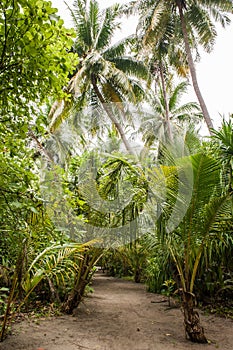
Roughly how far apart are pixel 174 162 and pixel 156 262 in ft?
13.4

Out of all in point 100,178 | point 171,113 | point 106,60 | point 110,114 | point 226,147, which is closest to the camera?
point 226,147

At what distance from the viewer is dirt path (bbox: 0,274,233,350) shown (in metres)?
3.36

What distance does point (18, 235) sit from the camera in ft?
7.88

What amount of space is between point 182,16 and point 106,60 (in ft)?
11.2

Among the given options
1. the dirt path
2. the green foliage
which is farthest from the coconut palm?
the green foliage

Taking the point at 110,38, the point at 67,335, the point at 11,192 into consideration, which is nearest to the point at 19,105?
the point at 11,192

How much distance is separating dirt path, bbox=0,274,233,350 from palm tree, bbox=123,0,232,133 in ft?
33.4

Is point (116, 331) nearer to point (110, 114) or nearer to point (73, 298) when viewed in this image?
point (73, 298)

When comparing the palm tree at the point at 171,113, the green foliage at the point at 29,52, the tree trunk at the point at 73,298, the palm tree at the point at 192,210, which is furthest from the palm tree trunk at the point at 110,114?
the green foliage at the point at 29,52

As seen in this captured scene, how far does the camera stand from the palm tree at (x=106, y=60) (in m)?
11.7

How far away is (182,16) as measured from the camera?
37.9 feet

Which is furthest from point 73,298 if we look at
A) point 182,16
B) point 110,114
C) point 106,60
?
point 182,16

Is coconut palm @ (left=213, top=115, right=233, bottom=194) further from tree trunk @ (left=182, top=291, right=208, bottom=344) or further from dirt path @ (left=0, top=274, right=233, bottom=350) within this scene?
dirt path @ (left=0, top=274, right=233, bottom=350)

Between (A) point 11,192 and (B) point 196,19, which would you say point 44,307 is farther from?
(B) point 196,19
